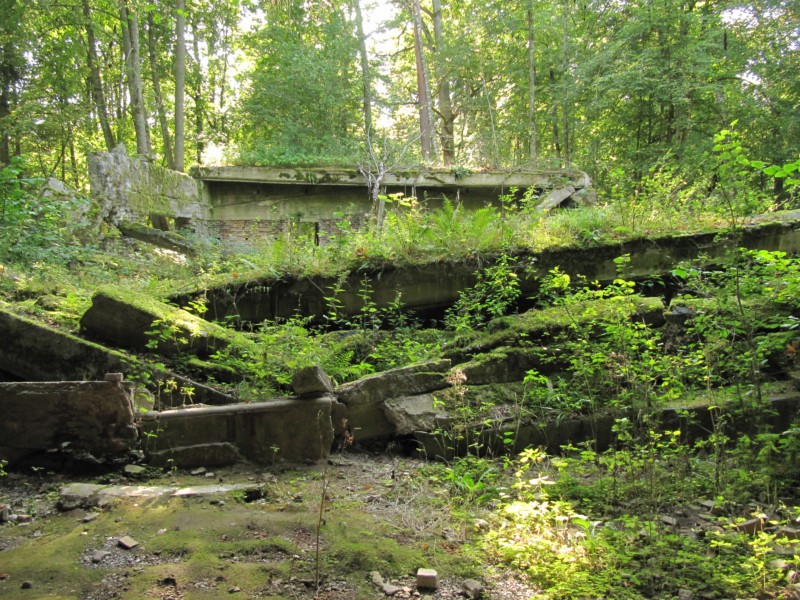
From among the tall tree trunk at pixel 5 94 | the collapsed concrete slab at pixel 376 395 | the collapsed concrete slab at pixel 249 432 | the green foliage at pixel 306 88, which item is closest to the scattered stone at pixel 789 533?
the collapsed concrete slab at pixel 376 395

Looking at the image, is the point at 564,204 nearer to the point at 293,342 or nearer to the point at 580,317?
the point at 580,317

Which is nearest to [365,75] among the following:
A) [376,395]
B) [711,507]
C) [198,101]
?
[198,101]

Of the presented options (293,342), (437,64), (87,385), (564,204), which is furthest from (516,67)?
(87,385)

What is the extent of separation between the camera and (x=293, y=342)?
5.52 metres

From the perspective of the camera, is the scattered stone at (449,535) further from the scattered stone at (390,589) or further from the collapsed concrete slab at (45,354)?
the collapsed concrete slab at (45,354)

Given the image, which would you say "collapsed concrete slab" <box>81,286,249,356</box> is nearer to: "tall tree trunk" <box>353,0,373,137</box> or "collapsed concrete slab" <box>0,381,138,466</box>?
"collapsed concrete slab" <box>0,381,138,466</box>

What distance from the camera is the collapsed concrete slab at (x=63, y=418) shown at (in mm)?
3854

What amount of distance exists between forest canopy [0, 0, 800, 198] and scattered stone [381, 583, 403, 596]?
8811mm

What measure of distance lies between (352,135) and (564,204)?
331 inches

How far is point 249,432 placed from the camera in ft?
14.0

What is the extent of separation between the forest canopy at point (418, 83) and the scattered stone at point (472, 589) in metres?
8.60

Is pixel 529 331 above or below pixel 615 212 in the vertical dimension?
below

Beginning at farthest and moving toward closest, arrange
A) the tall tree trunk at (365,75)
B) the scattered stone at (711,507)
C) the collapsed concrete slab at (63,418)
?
the tall tree trunk at (365,75) → the collapsed concrete slab at (63,418) → the scattered stone at (711,507)

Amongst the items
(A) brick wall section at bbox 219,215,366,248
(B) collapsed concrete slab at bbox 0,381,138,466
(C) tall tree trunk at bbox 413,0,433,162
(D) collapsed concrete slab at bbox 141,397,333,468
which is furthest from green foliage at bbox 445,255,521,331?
(C) tall tree trunk at bbox 413,0,433,162
